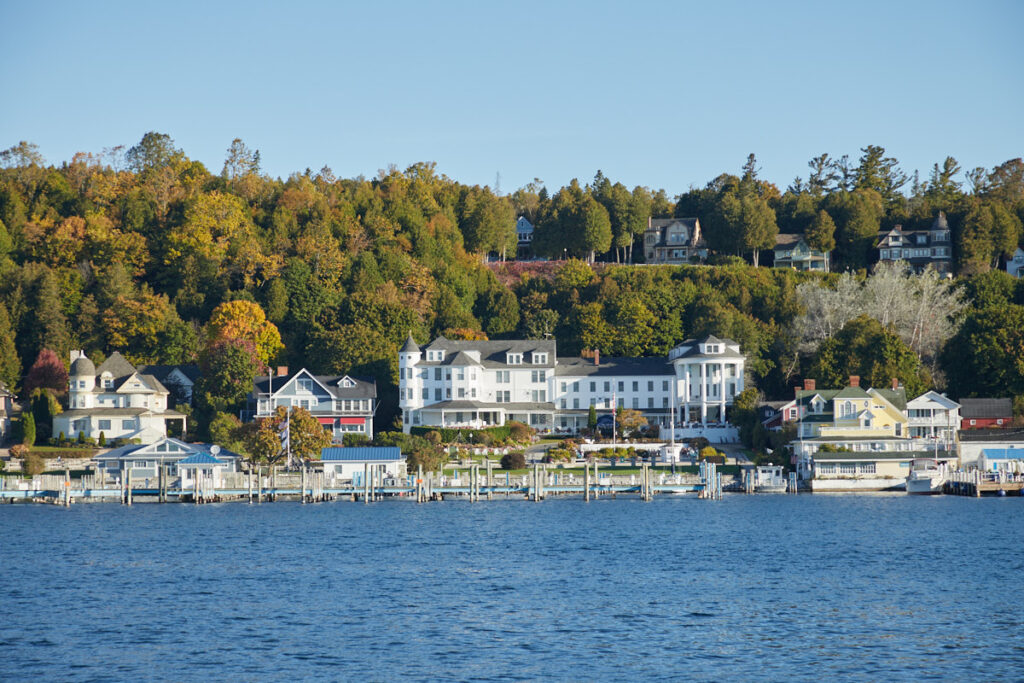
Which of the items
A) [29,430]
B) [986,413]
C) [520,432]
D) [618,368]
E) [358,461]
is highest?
[618,368]

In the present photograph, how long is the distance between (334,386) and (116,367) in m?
17.5

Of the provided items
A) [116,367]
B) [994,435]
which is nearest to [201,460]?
[116,367]

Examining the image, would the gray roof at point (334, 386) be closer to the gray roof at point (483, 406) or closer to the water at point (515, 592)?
the gray roof at point (483, 406)

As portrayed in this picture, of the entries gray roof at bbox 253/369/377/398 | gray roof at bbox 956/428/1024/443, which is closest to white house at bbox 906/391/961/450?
gray roof at bbox 956/428/1024/443

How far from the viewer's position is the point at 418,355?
109 meters

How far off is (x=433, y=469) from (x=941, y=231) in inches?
3031

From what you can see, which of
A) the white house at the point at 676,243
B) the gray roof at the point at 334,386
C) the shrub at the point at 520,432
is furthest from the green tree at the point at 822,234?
the gray roof at the point at 334,386

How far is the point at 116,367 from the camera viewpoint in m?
107

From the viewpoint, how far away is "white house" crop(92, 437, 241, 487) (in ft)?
274

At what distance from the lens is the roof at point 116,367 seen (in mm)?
106188

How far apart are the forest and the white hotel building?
13.6 feet

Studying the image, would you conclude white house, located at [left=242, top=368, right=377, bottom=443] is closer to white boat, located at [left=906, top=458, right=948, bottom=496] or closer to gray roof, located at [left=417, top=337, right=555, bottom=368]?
gray roof, located at [left=417, top=337, right=555, bottom=368]

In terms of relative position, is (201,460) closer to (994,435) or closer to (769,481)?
(769,481)

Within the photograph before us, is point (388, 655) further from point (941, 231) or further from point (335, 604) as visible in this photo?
point (941, 231)
